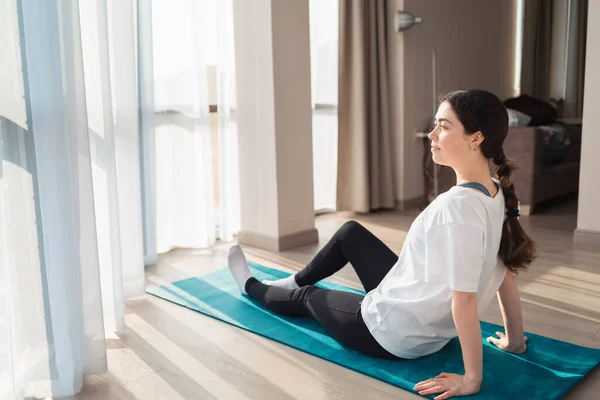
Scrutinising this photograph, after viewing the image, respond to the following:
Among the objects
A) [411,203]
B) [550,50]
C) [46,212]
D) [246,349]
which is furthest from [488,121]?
[550,50]

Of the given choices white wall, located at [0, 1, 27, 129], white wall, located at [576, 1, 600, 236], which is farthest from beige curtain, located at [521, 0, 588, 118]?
white wall, located at [0, 1, 27, 129]

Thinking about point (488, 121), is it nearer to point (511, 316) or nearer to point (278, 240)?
point (511, 316)

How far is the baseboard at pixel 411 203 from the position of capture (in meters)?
4.77

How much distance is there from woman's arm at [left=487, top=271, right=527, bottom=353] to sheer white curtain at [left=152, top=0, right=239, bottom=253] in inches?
79.5

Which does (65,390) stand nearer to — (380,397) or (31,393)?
(31,393)

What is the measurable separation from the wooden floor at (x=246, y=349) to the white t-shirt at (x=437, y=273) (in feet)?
0.61

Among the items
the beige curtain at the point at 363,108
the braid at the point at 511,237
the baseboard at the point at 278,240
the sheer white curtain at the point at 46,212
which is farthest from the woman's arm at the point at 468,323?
the beige curtain at the point at 363,108

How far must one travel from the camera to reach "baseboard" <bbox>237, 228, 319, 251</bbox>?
350cm

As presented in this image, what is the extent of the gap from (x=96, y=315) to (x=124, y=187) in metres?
0.68

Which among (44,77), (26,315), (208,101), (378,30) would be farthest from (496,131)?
(378,30)

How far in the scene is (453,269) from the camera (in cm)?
156

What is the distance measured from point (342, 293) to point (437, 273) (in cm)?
48

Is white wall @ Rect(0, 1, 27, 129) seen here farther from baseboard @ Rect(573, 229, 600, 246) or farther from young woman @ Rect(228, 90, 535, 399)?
baseboard @ Rect(573, 229, 600, 246)

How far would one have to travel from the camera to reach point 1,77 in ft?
5.65
